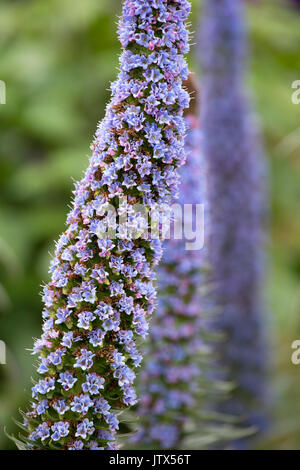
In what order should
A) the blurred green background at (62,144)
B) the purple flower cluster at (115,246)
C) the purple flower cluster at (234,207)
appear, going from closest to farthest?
the purple flower cluster at (115,246) < the purple flower cluster at (234,207) < the blurred green background at (62,144)

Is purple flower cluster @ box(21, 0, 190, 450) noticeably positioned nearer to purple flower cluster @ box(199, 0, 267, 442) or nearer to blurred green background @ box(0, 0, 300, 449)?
purple flower cluster @ box(199, 0, 267, 442)

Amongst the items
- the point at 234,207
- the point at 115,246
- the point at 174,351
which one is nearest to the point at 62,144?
the point at 234,207

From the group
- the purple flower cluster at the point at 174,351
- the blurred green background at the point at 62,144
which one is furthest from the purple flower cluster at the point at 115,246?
the blurred green background at the point at 62,144

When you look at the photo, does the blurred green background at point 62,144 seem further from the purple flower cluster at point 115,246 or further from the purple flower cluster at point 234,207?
the purple flower cluster at point 115,246

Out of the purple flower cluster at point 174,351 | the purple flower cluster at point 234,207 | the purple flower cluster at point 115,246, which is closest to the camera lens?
the purple flower cluster at point 115,246

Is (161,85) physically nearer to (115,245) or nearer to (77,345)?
(115,245)

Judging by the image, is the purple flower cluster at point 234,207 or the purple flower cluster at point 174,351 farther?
the purple flower cluster at point 234,207
